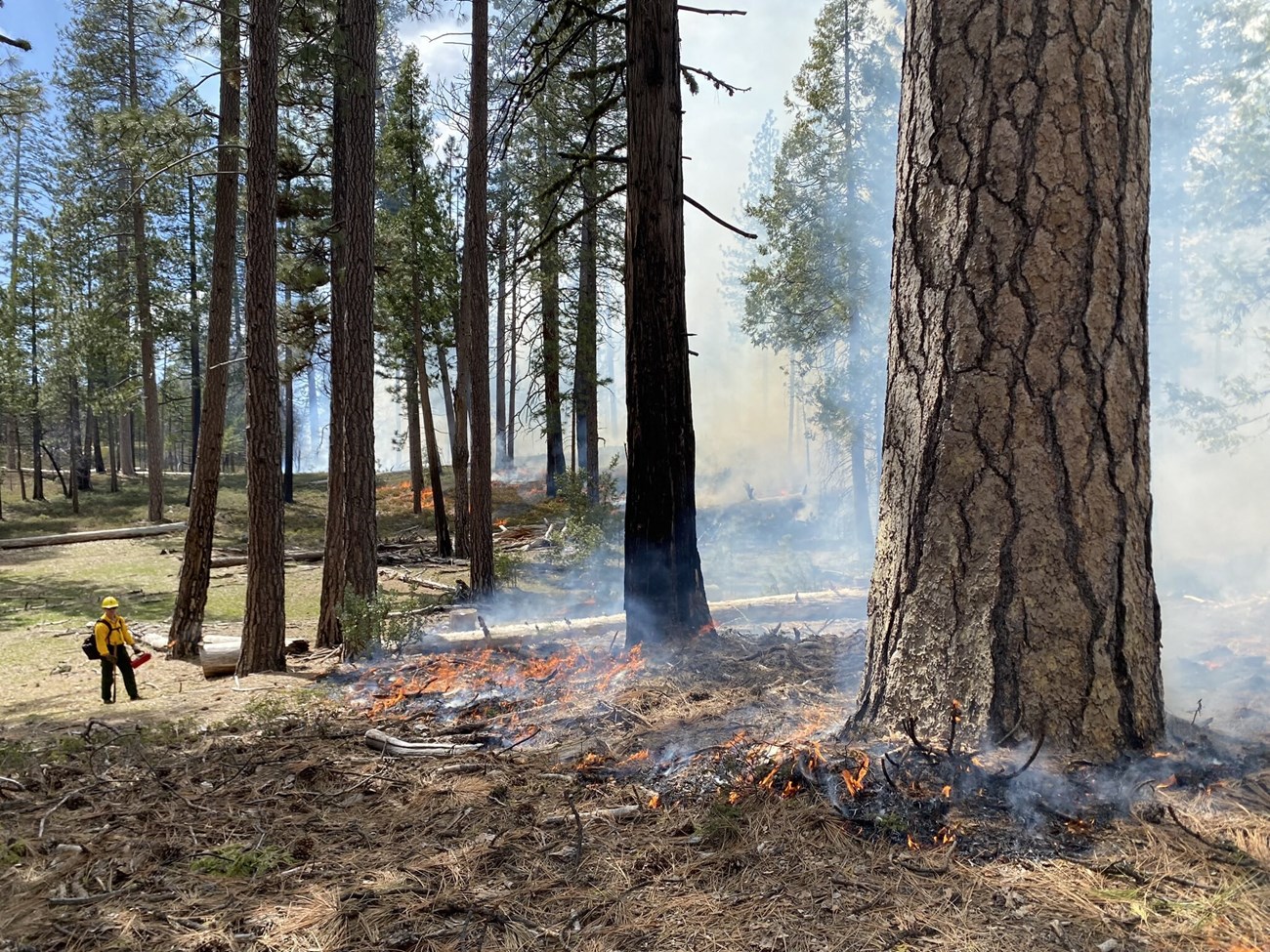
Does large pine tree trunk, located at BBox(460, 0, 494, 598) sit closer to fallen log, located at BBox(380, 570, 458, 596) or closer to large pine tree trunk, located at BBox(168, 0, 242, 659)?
Answer: fallen log, located at BBox(380, 570, 458, 596)

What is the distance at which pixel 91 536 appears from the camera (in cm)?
1964

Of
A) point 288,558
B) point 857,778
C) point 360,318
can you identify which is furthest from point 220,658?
point 288,558

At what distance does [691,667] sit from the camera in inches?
174

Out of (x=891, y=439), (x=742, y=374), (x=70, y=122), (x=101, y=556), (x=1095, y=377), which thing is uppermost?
(x=70, y=122)

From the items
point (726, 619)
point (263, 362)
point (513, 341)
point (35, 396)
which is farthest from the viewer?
point (35, 396)

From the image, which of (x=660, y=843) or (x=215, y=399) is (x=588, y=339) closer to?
(x=215, y=399)

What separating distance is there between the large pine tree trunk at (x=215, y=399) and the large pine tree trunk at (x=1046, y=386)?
787 cm

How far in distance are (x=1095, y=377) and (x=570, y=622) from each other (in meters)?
5.57

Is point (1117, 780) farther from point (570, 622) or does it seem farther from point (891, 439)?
point (570, 622)

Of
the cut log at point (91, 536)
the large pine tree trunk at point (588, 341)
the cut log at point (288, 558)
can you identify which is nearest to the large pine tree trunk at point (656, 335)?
the large pine tree trunk at point (588, 341)

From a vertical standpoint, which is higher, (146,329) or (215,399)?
(146,329)

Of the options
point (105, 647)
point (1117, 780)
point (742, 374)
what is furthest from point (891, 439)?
point (742, 374)

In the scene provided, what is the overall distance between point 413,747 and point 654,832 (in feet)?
5.50

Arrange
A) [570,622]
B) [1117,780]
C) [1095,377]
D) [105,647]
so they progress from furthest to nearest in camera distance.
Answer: [570,622] < [105,647] < [1095,377] < [1117,780]
